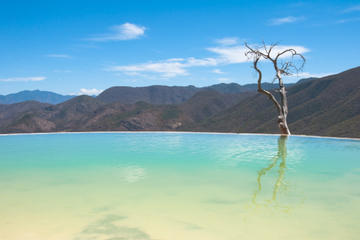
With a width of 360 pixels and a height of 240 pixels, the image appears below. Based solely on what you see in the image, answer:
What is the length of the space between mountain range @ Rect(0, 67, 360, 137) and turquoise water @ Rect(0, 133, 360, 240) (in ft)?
88.9

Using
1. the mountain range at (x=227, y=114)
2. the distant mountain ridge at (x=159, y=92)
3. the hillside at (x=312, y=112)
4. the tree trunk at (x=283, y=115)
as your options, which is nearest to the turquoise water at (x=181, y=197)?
the tree trunk at (x=283, y=115)

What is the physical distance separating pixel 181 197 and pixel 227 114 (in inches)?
2334

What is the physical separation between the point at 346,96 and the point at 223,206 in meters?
48.2

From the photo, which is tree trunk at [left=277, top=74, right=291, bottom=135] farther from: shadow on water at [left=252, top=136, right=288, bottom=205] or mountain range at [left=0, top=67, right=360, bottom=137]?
mountain range at [left=0, top=67, right=360, bottom=137]

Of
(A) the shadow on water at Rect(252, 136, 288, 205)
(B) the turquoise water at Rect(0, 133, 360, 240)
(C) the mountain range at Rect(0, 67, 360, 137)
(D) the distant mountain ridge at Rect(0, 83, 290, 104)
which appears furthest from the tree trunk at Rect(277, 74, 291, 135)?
(D) the distant mountain ridge at Rect(0, 83, 290, 104)

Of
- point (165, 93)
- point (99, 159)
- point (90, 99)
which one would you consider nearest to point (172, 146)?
point (99, 159)

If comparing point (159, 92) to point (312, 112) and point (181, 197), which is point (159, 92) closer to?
point (312, 112)

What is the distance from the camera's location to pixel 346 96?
46094 mm

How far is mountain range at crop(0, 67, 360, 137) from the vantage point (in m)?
41.0

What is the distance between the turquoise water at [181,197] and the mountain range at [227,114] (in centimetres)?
2708

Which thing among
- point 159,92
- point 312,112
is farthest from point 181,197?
point 159,92

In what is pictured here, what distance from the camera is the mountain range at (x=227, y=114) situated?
4097 centimetres

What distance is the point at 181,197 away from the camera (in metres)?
4.26

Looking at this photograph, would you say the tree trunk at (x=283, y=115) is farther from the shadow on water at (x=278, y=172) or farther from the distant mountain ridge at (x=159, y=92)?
the distant mountain ridge at (x=159, y=92)
